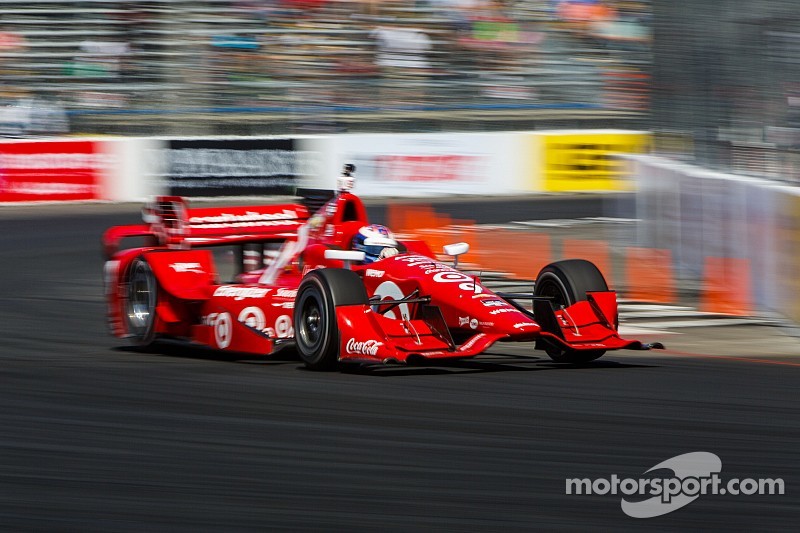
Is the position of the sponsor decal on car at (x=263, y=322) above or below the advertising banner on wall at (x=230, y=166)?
below

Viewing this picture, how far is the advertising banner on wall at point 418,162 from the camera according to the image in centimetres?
2297

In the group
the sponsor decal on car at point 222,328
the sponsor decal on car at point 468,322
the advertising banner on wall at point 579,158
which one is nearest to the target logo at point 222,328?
the sponsor decal on car at point 222,328

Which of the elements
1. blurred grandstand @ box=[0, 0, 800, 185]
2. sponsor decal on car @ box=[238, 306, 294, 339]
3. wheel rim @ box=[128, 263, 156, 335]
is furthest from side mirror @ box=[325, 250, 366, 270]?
blurred grandstand @ box=[0, 0, 800, 185]

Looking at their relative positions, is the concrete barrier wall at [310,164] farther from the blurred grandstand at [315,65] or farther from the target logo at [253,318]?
the target logo at [253,318]

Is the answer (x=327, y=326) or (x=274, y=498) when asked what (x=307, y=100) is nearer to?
(x=327, y=326)

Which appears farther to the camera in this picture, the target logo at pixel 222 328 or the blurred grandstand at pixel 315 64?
the blurred grandstand at pixel 315 64

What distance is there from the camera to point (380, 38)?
24266mm

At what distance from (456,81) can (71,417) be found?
1862 centimetres

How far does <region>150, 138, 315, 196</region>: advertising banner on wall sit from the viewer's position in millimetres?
22219

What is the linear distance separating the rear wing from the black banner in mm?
12247

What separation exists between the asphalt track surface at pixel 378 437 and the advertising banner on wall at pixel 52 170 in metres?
12.6

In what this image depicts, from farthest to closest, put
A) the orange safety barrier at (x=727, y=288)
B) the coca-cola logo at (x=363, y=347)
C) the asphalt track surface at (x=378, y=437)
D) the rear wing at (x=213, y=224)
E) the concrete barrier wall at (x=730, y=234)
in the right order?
the orange safety barrier at (x=727, y=288)
the concrete barrier wall at (x=730, y=234)
the rear wing at (x=213, y=224)
the coca-cola logo at (x=363, y=347)
the asphalt track surface at (x=378, y=437)

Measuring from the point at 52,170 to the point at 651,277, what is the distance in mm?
12312

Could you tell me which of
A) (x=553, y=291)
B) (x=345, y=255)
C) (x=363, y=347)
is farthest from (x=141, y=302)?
(x=553, y=291)
